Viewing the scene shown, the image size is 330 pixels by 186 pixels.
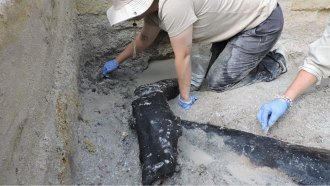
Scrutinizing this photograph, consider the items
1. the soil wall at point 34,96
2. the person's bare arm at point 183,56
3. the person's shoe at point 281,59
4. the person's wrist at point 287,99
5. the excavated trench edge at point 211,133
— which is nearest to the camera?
the soil wall at point 34,96

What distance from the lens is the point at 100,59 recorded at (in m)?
2.44

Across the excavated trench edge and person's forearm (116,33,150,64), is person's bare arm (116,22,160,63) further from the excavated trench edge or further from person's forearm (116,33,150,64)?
the excavated trench edge

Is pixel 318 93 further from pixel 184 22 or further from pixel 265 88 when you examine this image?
pixel 184 22

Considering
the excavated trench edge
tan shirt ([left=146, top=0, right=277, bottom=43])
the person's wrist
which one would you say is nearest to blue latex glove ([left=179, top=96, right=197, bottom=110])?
the excavated trench edge

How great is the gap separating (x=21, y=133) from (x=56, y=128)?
0.30 metres

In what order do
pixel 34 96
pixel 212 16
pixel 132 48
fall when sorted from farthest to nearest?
pixel 132 48, pixel 212 16, pixel 34 96

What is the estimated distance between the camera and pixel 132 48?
88.1 inches

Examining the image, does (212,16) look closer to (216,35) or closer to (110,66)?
(216,35)

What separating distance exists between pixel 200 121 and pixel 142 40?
58 centimetres

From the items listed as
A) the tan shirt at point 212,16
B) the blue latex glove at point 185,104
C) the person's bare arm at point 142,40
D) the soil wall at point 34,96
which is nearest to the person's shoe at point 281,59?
the tan shirt at point 212,16

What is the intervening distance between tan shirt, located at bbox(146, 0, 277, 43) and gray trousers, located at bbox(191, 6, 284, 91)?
6cm

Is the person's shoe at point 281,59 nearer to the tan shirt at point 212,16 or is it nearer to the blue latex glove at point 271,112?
the tan shirt at point 212,16

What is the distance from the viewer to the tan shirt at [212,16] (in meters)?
1.75

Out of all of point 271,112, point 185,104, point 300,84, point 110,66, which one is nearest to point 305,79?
point 300,84
